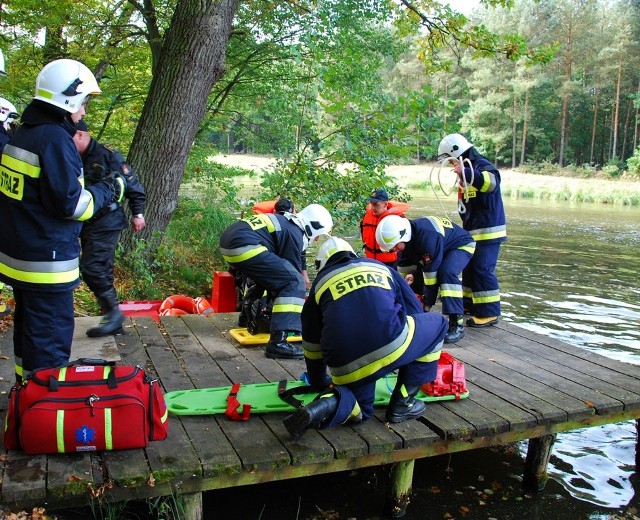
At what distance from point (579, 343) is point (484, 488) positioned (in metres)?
4.34

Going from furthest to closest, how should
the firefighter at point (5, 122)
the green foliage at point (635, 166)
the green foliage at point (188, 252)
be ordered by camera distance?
the green foliage at point (635, 166), the green foliage at point (188, 252), the firefighter at point (5, 122)

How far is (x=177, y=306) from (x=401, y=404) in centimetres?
393

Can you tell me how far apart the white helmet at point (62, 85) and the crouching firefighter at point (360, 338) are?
69.7 inches

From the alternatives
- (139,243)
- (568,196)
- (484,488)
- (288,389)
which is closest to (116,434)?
(288,389)

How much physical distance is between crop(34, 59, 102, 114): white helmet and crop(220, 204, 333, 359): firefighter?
6.31 feet

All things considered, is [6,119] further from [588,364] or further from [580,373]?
[588,364]

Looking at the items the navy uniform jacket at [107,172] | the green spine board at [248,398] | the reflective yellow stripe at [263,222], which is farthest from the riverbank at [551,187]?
the green spine board at [248,398]

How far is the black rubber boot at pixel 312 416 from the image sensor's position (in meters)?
3.51

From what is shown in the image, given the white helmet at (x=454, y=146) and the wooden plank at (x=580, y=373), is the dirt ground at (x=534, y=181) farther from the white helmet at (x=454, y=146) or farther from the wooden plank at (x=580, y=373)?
the wooden plank at (x=580, y=373)

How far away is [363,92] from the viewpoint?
9539 mm

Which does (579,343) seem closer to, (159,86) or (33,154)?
(159,86)

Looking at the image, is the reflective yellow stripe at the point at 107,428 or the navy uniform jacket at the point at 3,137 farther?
the navy uniform jacket at the point at 3,137

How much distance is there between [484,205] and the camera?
649cm

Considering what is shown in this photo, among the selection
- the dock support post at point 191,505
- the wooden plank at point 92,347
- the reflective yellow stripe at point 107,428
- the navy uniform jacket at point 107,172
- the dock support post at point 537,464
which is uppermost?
the navy uniform jacket at point 107,172
